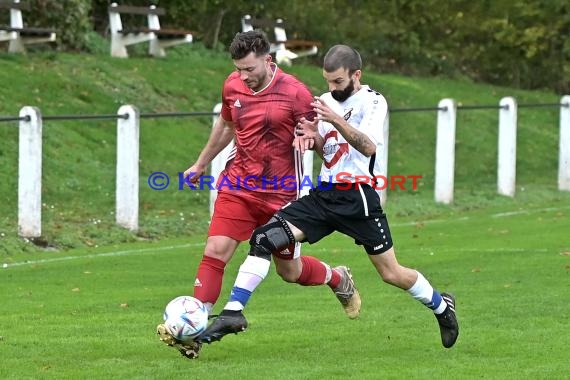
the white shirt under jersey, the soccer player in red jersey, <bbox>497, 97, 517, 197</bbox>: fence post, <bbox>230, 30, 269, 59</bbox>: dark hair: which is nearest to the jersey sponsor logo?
the white shirt under jersey

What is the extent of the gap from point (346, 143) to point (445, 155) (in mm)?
12930

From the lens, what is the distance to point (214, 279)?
30.1ft

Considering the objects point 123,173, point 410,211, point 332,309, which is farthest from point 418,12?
point 332,309

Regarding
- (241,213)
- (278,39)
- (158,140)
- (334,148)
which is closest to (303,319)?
(241,213)

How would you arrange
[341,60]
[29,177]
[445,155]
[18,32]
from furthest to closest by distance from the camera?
[18,32] < [445,155] < [29,177] < [341,60]

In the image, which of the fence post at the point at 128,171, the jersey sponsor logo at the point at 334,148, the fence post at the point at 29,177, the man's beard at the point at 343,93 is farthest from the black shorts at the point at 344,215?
the fence post at the point at 128,171

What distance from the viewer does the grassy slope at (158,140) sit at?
723 inches

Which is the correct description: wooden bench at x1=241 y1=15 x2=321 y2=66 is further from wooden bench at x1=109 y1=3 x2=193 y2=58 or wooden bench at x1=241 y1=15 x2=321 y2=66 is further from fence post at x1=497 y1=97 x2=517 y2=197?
fence post at x1=497 y1=97 x2=517 y2=197

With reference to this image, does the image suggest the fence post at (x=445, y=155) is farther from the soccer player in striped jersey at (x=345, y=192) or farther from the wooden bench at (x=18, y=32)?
the soccer player in striped jersey at (x=345, y=192)

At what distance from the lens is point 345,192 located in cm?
905

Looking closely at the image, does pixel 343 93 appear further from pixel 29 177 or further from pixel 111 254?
pixel 29 177

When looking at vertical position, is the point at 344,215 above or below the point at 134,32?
below

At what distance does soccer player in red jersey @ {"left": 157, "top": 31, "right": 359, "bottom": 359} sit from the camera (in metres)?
9.17

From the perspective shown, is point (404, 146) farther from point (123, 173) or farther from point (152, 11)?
point (123, 173)
